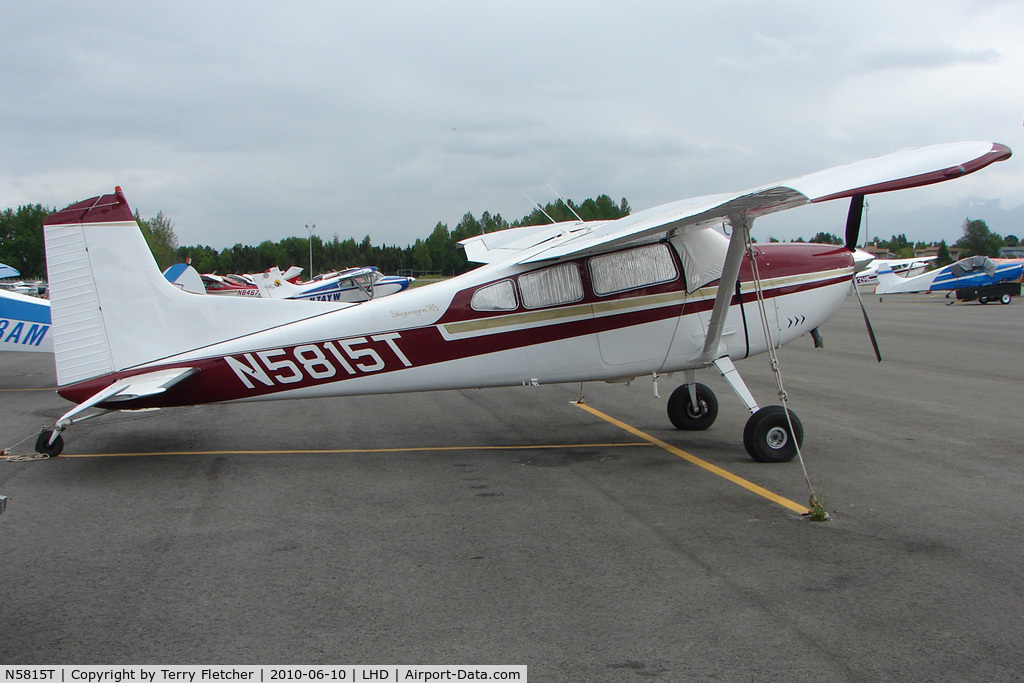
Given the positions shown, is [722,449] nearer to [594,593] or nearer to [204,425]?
[594,593]

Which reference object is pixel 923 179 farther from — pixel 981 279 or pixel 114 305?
pixel 981 279

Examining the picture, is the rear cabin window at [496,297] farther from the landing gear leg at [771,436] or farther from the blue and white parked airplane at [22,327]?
the blue and white parked airplane at [22,327]

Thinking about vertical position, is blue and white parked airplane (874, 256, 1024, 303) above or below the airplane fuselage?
below

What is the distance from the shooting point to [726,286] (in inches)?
292

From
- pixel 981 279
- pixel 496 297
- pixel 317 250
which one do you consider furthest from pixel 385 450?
pixel 317 250

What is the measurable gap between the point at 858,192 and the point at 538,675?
4104mm

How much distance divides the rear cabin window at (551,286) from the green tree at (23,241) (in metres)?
110

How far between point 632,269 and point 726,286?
3.27ft

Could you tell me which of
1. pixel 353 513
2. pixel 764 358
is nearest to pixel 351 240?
pixel 764 358

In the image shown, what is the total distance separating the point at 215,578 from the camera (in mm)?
4480

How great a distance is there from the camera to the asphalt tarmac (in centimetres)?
354

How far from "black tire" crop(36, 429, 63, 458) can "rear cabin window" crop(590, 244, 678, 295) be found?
576cm

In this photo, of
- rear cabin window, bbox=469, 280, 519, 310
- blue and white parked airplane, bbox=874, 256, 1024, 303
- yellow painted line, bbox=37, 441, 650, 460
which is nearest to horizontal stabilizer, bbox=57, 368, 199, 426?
yellow painted line, bbox=37, 441, 650, 460

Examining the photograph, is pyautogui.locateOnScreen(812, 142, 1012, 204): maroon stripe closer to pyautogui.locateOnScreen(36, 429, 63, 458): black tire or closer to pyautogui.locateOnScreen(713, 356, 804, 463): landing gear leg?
pyautogui.locateOnScreen(713, 356, 804, 463): landing gear leg
